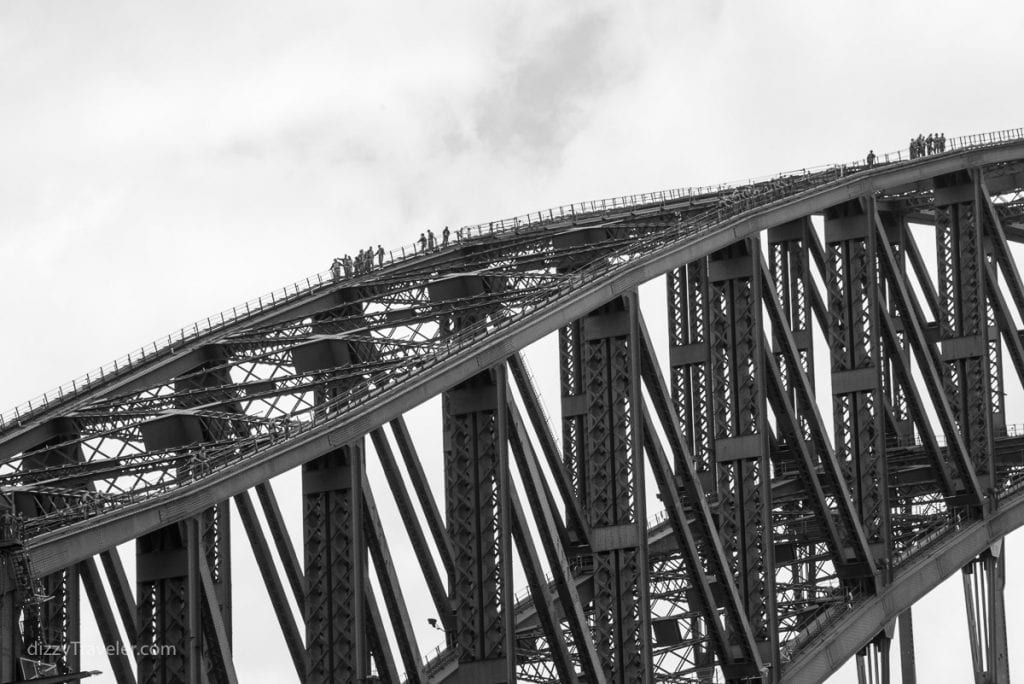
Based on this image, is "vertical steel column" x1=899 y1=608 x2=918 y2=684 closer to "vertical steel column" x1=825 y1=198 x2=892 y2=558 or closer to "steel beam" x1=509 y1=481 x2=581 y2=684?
"vertical steel column" x1=825 y1=198 x2=892 y2=558

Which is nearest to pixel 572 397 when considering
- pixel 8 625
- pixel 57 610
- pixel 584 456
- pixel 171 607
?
pixel 584 456

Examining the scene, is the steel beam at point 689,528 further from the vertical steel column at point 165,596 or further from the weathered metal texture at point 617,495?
the vertical steel column at point 165,596

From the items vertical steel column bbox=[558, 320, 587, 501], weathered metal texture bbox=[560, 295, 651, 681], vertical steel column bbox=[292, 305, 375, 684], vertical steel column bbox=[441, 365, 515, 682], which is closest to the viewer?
vertical steel column bbox=[292, 305, 375, 684]

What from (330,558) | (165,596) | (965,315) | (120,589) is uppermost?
(965,315)

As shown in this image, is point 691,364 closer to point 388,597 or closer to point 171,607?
point 388,597

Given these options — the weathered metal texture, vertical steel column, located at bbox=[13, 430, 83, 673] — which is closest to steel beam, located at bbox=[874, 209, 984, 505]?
the weathered metal texture
